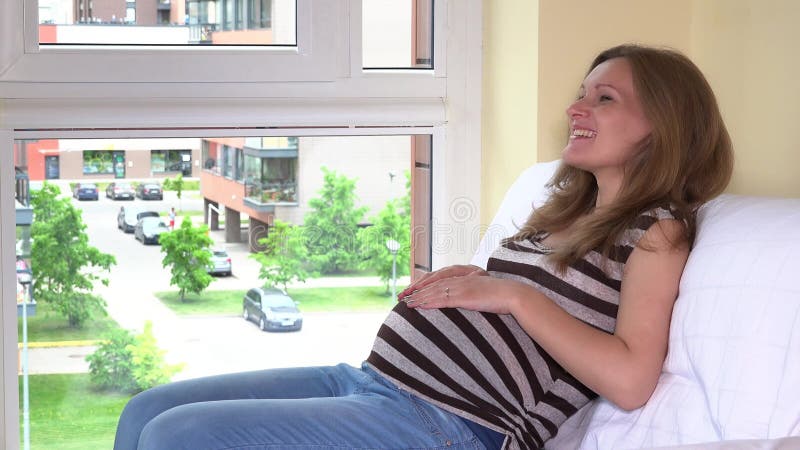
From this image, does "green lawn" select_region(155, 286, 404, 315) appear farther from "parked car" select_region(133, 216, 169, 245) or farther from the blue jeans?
the blue jeans

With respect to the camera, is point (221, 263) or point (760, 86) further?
point (221, 263)

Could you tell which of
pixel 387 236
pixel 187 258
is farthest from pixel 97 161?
pixel 387 236

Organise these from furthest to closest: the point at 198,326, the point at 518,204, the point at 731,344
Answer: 1. the point at 198,326
2. the point at 518,204
3. the point at 731,344

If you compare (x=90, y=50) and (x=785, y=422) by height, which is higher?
(x=90, y=50)

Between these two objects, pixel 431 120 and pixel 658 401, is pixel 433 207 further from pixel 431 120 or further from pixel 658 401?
pixel 658 401

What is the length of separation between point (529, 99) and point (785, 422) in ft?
3.69

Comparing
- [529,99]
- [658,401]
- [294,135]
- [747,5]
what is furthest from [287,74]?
[658,401]

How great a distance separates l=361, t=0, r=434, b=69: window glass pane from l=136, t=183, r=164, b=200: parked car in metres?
0.57

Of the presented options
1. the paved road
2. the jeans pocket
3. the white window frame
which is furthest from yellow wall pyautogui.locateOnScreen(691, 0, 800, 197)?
the paved road

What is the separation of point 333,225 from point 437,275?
744 millimetres

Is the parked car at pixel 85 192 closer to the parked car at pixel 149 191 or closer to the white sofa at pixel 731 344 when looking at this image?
the parked car at pixel 149 191

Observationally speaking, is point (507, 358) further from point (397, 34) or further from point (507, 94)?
point (397, 34)

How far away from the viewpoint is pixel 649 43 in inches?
86.2

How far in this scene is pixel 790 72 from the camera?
180 cm
